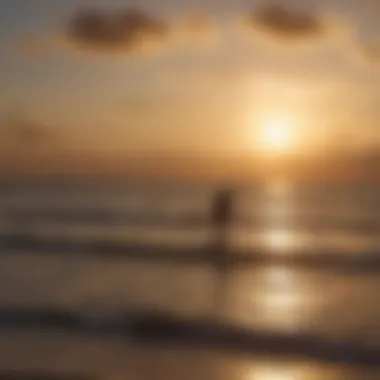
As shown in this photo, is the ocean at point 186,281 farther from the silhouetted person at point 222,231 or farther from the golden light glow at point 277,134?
the golden light glow at point 277,134

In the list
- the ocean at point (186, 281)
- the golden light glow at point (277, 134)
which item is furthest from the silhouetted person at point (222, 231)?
the golden light glow at point (277, 134)

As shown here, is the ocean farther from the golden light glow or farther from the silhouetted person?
the golden light glow

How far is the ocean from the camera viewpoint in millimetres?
4012

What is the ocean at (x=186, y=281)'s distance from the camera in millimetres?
4012

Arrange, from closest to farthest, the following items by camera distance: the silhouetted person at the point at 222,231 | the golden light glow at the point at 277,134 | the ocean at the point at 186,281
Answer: the ocean at the point at 186,281 → the golden light glow at the point at 277,134 → the silhouetted person at the point at 222,231

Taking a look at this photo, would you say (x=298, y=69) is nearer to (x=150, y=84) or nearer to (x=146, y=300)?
(x=150, y=84)

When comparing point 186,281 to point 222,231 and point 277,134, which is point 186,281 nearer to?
point 277,134

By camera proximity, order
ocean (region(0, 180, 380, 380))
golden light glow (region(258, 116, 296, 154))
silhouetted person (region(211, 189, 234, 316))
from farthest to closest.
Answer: silhouetted person (region(211, 189, 234, 316)), golden light glow (region(258, 116, 296, 154)), ocean (region(0, 180, 380, 380))

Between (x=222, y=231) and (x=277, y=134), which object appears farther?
(x=222, y=231)

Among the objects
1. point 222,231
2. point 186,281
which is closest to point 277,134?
point 186,281

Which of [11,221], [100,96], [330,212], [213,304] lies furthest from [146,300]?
[330,212]

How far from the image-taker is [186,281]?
6.40 m

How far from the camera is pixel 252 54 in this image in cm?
623

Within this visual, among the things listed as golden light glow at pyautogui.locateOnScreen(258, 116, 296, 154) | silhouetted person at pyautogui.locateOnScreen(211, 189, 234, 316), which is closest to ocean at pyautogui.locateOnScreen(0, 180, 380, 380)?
silhouetted person at pyautogui.locateOnScreen(211, 189, 234, 316)
